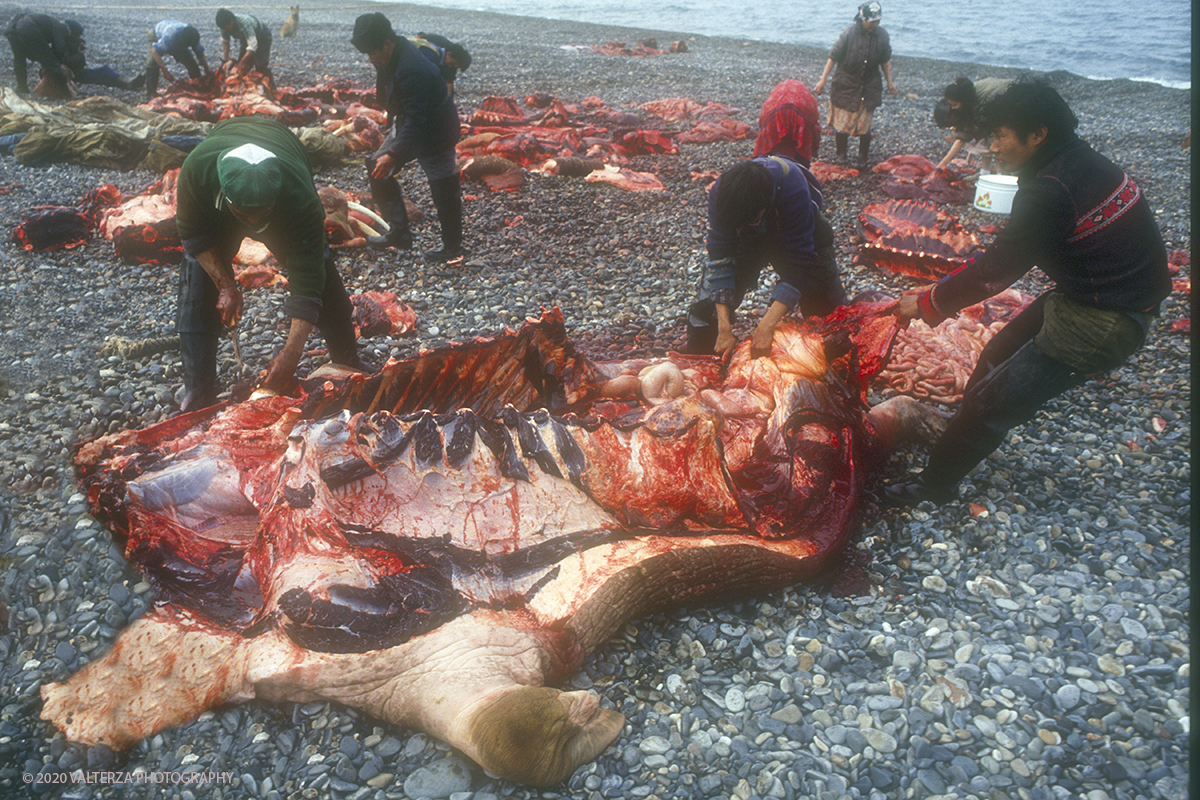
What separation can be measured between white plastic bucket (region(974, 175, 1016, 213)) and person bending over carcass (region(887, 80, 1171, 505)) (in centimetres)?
540

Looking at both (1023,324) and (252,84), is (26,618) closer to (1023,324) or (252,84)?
(1023,324)

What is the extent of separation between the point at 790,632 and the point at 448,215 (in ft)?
16.8

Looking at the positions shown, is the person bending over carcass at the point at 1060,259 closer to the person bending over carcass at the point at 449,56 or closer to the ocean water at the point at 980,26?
the person bending over carcass at the point at 449,56

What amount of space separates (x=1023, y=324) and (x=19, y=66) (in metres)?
16.9

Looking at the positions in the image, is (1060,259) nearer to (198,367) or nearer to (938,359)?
(938,359)

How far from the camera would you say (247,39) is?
43.3ft

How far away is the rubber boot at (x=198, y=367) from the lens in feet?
12.8

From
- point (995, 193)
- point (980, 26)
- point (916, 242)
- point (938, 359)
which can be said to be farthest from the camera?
point (980, 26)

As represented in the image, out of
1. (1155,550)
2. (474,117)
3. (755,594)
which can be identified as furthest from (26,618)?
(474,117)

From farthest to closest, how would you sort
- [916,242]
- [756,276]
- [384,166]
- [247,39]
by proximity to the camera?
[247,39]
[916,242]
[384,166]
[756,276]

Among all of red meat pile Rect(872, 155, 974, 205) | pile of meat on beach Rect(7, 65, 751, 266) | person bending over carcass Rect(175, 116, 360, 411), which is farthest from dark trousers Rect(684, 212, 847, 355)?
red meat pile Rect(872, 155, 974, 205)

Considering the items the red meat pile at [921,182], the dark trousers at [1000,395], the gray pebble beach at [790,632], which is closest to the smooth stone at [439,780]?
the gray pebble beach at [790,632]

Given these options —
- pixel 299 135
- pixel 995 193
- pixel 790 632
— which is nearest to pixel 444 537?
pixel 790 632

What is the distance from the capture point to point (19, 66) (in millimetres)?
12633
